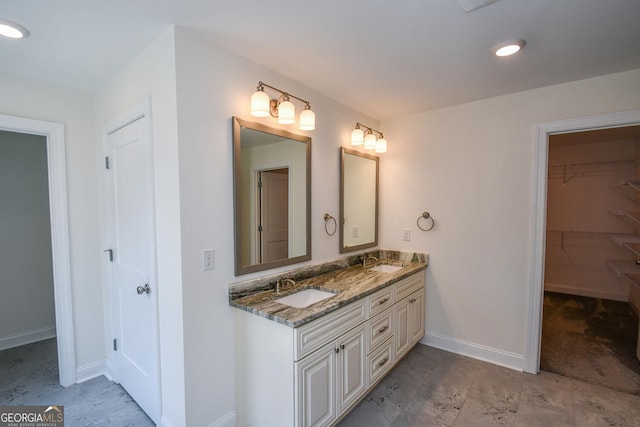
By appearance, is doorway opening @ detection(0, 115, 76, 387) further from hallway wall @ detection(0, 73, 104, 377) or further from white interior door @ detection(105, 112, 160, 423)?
white interior door @ detection(105, 112, 160, 423)

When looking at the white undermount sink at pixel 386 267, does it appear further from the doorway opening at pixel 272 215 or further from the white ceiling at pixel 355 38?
the white ceiling at pixel 355 38

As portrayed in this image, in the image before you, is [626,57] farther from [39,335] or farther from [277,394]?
[39,335]

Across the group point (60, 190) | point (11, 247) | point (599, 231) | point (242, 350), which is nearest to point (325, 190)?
point (242, 350)

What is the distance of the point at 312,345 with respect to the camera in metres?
1.63

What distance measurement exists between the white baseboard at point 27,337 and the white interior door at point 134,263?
1474mm

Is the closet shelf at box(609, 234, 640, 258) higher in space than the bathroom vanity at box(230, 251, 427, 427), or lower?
higher

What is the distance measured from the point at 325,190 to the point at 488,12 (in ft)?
5.18

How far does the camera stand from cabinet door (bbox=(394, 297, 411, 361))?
248 centimetres

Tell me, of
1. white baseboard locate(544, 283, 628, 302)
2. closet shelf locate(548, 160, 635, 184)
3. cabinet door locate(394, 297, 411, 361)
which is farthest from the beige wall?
white baseboard locate(544, 283, 628, 302)

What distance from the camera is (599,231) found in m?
4.28

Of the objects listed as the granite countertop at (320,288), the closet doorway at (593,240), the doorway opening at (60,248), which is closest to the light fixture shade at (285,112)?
the granite countertop at (320,288)

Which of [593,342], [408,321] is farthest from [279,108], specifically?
[593,342]

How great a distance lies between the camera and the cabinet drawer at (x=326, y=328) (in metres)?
1.55
